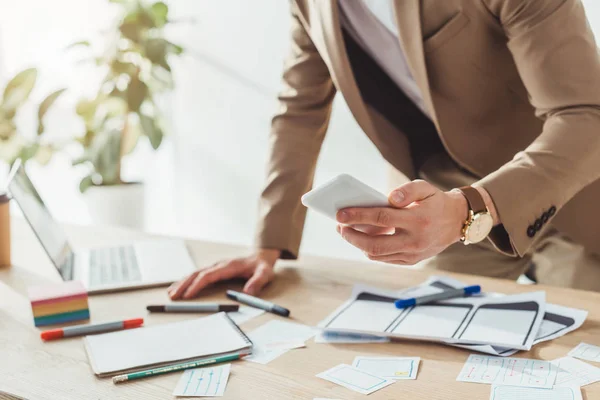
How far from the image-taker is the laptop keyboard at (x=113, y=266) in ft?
4.53

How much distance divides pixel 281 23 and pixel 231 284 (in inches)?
72.8

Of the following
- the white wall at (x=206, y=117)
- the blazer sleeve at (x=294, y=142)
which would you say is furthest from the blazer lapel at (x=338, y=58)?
the white wall at (x=206, y=117)

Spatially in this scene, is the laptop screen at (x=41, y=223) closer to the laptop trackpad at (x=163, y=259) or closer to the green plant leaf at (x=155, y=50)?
the laptop trackpad at (x=163, y=259)

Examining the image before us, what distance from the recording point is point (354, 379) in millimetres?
888

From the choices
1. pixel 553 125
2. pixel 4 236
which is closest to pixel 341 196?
pixel 553 125

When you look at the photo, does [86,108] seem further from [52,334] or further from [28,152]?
[52,334]

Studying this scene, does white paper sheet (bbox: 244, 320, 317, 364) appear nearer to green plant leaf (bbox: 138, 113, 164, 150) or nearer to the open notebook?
the open notebook

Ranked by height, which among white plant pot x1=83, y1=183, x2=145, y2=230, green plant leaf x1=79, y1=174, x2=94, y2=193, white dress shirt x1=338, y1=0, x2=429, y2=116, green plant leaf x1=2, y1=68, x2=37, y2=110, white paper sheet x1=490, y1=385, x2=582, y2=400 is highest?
white dress shirt x1=338, y1=0, x2=429, y2=116

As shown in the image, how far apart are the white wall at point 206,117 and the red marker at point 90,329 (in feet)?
6.06

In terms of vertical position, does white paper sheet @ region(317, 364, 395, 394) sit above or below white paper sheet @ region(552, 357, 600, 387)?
below

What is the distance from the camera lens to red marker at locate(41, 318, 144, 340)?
3.54ft

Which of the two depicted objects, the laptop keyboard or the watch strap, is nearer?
the watch strap

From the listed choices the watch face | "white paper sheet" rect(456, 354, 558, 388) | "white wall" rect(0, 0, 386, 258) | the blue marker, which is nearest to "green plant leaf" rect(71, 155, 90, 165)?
"white wall" rect(0, 0, 386, 258)

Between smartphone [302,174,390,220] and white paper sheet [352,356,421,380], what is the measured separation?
21cm
